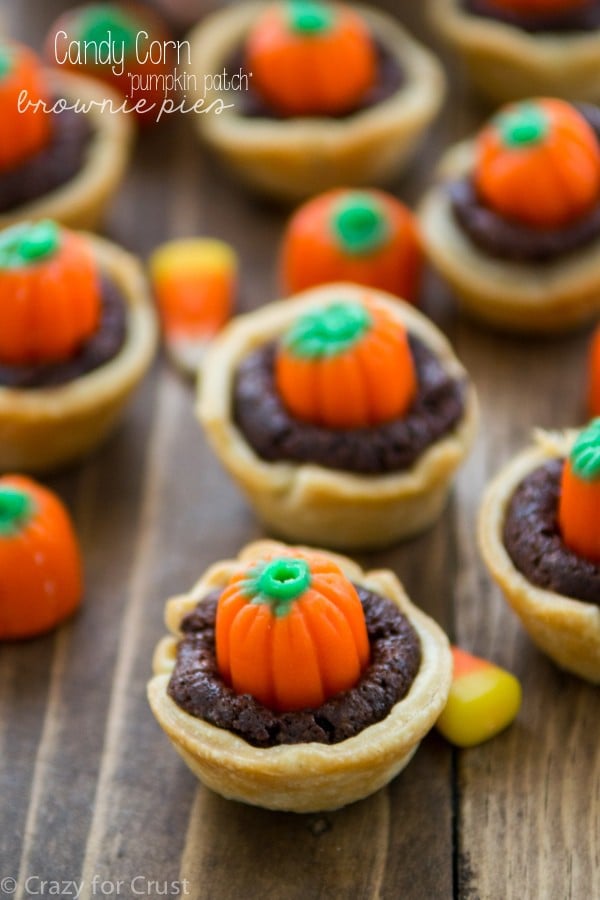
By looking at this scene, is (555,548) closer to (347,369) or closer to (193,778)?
(347,369)

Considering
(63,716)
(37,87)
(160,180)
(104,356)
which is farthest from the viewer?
(160,180)

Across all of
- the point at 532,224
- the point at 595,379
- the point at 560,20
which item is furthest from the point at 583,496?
the point at 560,20

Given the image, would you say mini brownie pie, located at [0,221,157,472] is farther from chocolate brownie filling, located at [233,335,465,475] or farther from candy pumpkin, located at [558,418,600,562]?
candy pumpkin, located at [558,418,600,562]

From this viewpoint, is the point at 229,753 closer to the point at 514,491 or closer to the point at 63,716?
the point at 63,716

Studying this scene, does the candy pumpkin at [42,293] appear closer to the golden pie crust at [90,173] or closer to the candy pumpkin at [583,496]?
the golden pie crust at [90,173]

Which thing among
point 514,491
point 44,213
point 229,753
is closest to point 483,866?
point 229,753

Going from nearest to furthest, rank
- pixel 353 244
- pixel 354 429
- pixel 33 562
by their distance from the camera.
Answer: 1. pixel 33 562
2. pixel 354 429
3. pixel 353 244

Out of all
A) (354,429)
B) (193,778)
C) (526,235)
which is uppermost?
(526,235)
